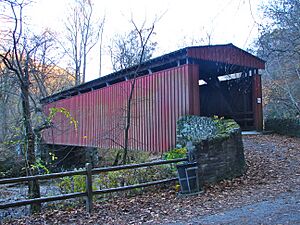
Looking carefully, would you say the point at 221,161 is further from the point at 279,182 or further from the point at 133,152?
the point at 133,152

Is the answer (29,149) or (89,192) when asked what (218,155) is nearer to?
(89,192)

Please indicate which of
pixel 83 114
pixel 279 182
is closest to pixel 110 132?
pixel 83 114

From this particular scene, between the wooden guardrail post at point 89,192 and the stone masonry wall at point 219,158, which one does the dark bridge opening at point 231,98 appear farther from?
the wooden guardrail post at point 89,192

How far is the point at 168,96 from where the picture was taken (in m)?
10.9

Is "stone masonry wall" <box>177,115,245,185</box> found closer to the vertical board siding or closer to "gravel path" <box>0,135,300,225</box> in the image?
"gravel path" <box>0,135,300,225</box>

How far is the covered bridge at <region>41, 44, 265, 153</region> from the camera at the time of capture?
10336 millimetres

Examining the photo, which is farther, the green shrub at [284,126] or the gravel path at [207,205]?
the green shrub at [284,126]

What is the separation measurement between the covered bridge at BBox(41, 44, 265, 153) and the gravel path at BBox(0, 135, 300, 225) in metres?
4.06

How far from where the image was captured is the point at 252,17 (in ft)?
13.7

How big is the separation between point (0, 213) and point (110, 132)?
270 inches

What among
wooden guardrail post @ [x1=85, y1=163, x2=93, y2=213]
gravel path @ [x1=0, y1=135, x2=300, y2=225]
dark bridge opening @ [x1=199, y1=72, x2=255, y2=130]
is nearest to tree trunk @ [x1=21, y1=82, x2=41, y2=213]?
gravel path @ [x1=0, y1=135, x2=300, y2=225]

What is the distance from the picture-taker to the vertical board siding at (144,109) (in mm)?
10266

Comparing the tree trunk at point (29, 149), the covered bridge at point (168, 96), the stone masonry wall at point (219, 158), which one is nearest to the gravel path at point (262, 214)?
the stone masonry wall at point (219, 158)

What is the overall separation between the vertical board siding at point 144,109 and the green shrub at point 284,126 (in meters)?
5.22
